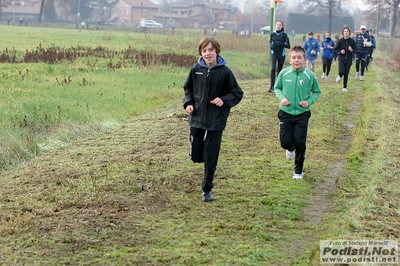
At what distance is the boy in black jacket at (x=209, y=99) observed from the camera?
6.96 meters

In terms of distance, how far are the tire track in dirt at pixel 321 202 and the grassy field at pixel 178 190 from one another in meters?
0.02

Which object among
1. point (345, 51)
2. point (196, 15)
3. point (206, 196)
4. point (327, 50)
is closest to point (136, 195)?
point (206, 196)

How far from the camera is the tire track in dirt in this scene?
594 cm

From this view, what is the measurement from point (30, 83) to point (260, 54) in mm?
21197

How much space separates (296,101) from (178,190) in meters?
1.99

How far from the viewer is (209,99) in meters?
7.01

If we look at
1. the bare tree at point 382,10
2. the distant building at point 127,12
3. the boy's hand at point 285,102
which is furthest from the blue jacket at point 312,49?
the distant building at point 127,12

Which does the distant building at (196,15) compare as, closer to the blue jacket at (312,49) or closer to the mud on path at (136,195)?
the blue jacket at (312,49)

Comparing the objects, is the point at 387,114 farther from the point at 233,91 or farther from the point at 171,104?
the point at 233,91

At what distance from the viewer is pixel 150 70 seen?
73.3 feet

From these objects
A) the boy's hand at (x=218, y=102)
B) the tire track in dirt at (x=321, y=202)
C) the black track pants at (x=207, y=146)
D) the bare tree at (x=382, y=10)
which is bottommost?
the tire track in dirt at (x=321, y=202)

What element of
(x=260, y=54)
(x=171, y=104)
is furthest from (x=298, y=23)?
(x=171, y=104)

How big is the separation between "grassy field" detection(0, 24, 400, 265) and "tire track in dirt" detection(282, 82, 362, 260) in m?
0.02

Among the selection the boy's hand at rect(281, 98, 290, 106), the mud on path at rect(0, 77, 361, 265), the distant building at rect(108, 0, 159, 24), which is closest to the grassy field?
the mud on path at rect(0, 77, 361, 265)
